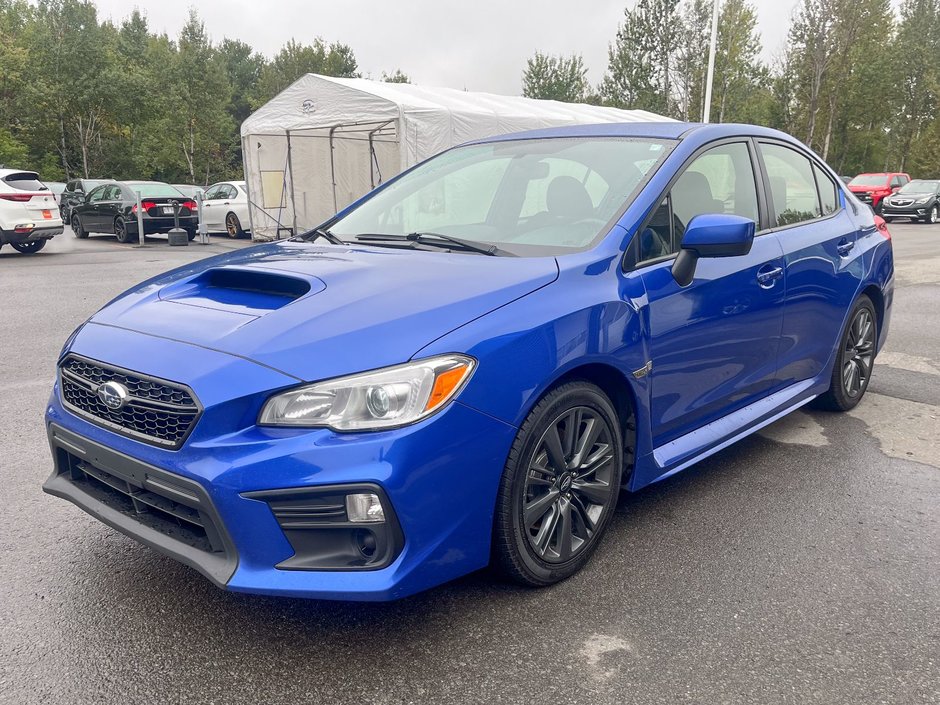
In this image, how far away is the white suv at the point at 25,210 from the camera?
13.7 meters

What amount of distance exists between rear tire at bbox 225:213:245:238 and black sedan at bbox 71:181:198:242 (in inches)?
44.3

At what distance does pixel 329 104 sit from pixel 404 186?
515 inches

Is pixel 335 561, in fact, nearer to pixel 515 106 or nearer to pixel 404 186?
pixel 404 186

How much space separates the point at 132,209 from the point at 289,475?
17.7 m

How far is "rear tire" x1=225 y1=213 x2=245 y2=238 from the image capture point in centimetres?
1970

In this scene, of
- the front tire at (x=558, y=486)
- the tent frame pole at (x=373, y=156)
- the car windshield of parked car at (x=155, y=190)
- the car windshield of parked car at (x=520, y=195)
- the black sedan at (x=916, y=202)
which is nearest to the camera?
the front tire at (x=558, y=486)

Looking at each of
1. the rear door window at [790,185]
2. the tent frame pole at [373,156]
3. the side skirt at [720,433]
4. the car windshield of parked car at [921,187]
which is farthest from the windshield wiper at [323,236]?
the car windshield of parked car at [921,187]

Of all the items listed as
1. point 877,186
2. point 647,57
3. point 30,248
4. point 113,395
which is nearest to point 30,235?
point 30,248

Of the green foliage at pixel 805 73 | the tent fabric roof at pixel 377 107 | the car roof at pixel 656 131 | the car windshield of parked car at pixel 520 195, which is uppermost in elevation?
the green foliage at pixel 805 73

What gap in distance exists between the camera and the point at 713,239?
2.86 meters

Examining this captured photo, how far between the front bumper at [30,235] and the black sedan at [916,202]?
25.6 m

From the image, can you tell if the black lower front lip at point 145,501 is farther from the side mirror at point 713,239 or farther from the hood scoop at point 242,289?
the side mirror at point 713,239

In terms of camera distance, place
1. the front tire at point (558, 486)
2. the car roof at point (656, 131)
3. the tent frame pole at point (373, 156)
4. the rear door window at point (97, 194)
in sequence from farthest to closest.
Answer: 1. the rear door window at point (97, 194)
2. the tent frame pole at point (373, 156)
3. the car roof at point (656, 131)
4. the front tire at point (558, 486)

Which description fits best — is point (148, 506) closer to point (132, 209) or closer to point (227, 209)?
point (132, 209)
